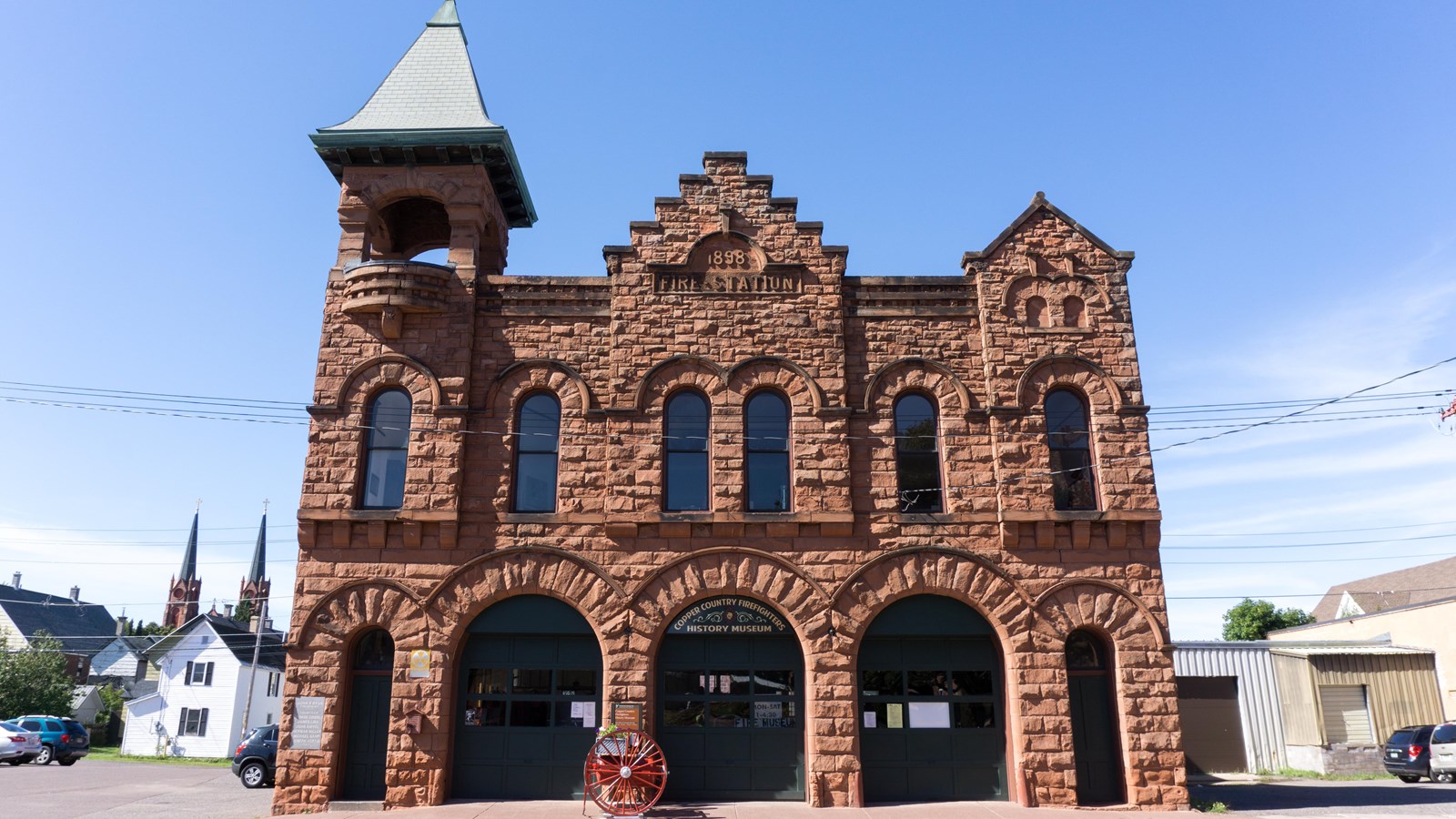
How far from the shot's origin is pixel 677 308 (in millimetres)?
16188

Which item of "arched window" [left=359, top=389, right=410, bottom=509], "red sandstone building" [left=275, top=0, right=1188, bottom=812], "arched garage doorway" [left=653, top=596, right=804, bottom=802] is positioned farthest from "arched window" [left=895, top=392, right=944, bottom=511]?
"arched window" [left=359, top=389, right=410, bottom=509]

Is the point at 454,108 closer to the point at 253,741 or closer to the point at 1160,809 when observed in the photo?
the point at 253,741

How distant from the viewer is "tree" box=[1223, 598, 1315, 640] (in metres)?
57.8

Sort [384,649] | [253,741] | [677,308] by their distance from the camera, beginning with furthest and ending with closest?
[253,741]
[677,308]
[384,649]

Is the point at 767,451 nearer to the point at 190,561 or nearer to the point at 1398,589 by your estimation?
the point at 1398,589

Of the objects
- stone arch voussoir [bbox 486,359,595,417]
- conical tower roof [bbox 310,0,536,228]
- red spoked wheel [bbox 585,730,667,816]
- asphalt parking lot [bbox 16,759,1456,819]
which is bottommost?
asphalt parking lot [bbox 16,759,1456,819]

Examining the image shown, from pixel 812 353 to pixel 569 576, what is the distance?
571 centimetres

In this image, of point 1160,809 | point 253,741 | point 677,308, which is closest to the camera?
point 1160,809

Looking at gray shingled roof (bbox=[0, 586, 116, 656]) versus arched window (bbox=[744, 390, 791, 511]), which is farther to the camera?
gray shingled roof (bbox=[0, 586, 116, 656])

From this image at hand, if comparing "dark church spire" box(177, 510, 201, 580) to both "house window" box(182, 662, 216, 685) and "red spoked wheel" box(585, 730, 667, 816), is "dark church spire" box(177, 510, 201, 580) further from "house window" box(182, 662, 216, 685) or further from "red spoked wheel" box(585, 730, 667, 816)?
"red spoked wheel" box(585, 730, 667, 816)

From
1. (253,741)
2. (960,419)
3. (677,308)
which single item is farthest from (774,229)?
(253,741)

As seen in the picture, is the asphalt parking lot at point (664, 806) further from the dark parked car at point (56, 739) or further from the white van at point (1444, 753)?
the dark parked car at point (56, 739)

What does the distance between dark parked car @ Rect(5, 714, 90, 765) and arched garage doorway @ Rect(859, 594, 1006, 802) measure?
30256 millimetres

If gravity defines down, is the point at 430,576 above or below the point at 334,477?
below
